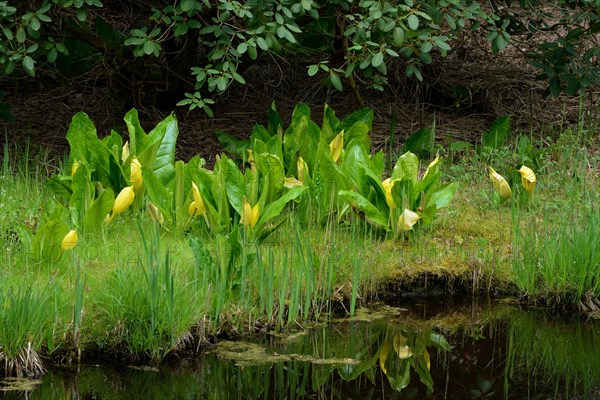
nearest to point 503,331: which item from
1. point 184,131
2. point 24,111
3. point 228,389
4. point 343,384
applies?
point 343,384

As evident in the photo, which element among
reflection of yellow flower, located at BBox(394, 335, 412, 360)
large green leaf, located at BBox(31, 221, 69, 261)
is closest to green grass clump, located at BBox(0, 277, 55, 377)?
large green leaf, located at BBox(31, 221, 69, 261)

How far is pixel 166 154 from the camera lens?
5238 mm

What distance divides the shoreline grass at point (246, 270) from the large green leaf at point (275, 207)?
77 millimetres

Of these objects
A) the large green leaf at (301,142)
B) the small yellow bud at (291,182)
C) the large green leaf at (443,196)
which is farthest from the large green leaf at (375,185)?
the large green leaf at (301,142)

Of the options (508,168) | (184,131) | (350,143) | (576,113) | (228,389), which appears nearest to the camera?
(228,389)

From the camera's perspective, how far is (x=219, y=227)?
4.83m

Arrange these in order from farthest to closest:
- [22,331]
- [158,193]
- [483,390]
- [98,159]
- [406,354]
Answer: [98,159] < [158,193] < [406,354] < [483,390] < [22,331]

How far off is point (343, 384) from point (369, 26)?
251cm

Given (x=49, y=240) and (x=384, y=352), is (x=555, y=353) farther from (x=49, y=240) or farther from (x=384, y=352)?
(x=49, y=240)

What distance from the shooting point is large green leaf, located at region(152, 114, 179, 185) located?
17.1ft

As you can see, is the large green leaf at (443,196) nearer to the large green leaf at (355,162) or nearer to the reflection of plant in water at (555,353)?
the large green leaf at (355,162)

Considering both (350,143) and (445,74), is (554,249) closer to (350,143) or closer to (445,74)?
(350,143)

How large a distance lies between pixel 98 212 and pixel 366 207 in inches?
52.1

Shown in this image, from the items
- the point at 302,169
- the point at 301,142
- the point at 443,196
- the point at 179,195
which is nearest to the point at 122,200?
the point at 179,195
